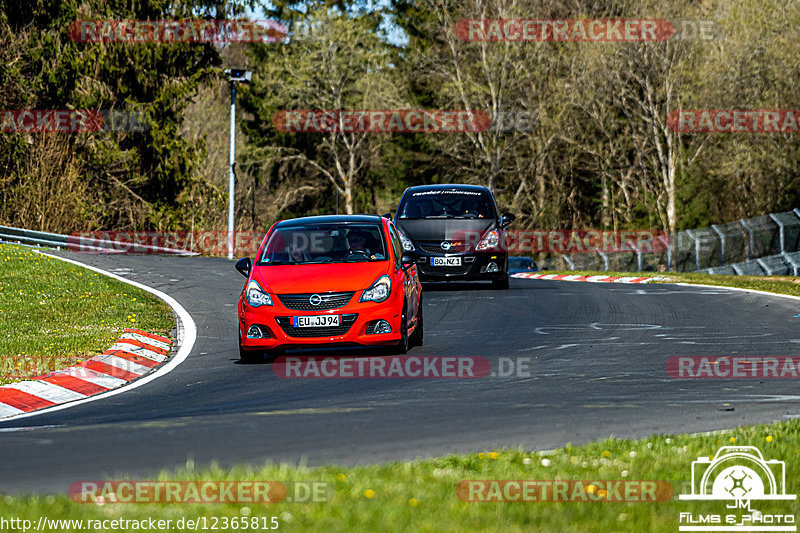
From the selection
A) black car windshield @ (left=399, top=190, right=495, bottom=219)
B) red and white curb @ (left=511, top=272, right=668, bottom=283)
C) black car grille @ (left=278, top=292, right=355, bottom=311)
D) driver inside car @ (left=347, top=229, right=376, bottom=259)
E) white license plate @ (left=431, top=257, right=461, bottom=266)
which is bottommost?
red and white curb @ (left=511, top=272, right=668, bottom=283)

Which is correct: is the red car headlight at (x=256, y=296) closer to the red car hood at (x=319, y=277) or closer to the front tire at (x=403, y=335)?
the red car hood at (x=319, y=277)

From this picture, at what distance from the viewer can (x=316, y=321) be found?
13.0m

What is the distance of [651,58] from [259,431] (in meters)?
45.9

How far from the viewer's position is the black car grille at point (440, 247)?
72.2 ft

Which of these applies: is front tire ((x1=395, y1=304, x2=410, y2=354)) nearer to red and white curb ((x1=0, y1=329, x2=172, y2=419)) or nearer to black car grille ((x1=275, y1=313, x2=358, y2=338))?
black car grille ((x1=275, y1=313, x2=358, y2=338))

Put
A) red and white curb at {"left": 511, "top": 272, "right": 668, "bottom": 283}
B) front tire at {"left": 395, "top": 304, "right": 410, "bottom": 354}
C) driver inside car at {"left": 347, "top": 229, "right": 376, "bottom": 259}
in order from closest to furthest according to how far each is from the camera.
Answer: front tire at {"left": 395, "top": 304, "right": 410, "bottom": 354} → driver inside car at {"left": 347, "top": 229, "right": 376, "bottom": 259} → red and white curb at {"left": 511, "top": 272, "right": 668, "bottom": 283}

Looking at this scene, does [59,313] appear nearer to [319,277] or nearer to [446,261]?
[319,277]

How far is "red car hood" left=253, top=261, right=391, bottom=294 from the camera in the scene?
516 inches

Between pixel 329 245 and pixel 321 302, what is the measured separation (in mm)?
1890

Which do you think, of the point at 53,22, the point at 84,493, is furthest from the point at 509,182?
the point at 84,493

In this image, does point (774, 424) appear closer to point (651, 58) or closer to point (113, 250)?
point (113, 250)

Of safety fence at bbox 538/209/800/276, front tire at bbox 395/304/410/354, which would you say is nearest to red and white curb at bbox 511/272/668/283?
safety fence at bbox 538/209/800/276

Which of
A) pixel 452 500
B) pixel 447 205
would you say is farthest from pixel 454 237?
pixel 452 500

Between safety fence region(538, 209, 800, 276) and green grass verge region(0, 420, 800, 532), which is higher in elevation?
safety fence region(538, 209, 800, 276)
